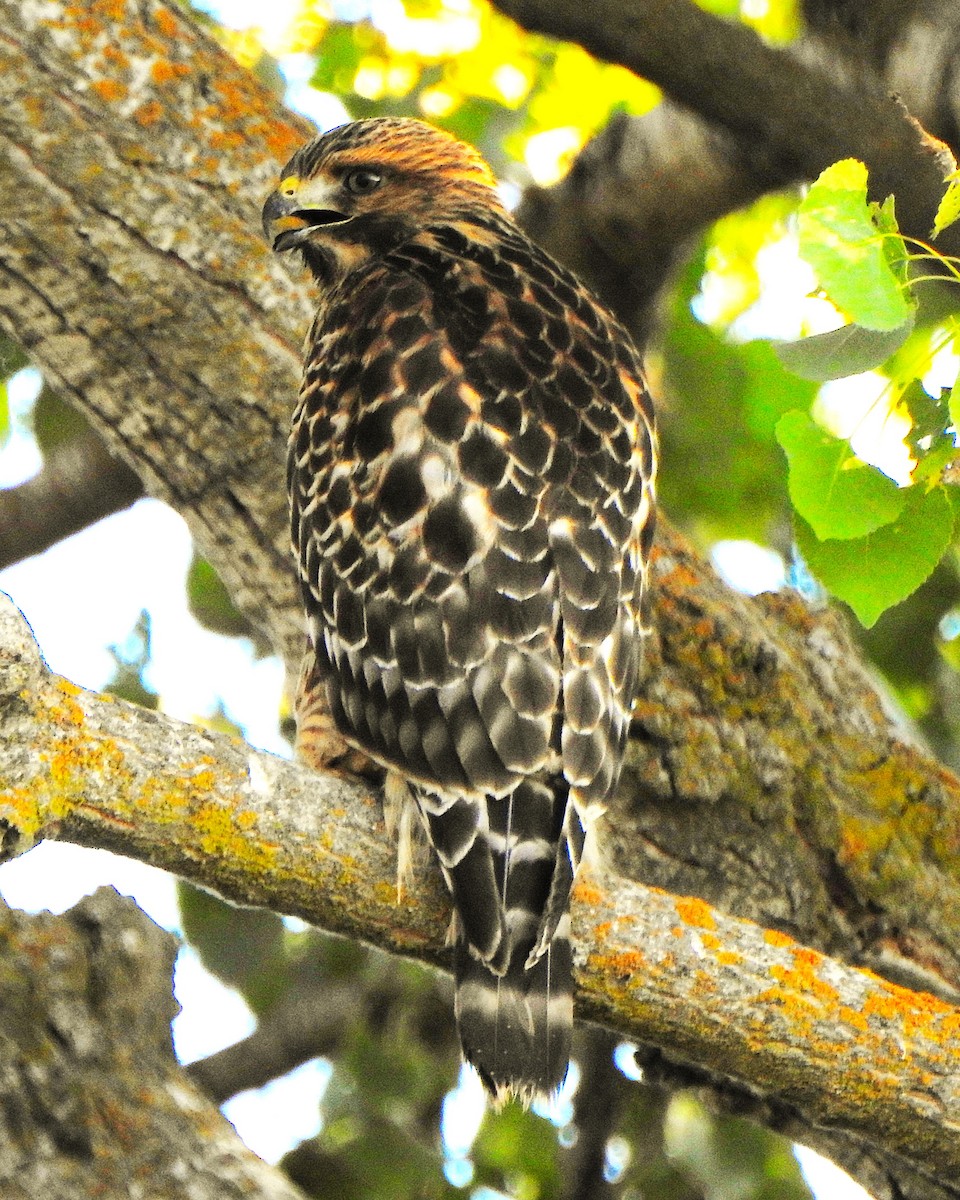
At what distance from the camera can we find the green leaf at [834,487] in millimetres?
2455

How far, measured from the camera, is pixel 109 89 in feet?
11.8

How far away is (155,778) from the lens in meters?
2.28

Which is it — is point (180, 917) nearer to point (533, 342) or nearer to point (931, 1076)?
point (533, 342)

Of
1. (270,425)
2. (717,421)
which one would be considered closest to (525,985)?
(270,425)

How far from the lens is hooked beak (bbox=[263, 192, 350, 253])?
357 cm

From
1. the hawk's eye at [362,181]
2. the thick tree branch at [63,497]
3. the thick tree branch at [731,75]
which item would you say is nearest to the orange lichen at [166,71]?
the hawk's eye at [362,181]

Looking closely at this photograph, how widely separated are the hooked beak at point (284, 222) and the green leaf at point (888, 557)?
4.89ft

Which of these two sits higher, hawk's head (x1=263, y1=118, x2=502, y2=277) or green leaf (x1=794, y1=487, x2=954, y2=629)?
Result: green leaf (x1=794, y1=487, x2=954, y2=629)

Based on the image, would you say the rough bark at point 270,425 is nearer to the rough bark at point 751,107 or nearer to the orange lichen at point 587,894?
the rough bark at point 751,107

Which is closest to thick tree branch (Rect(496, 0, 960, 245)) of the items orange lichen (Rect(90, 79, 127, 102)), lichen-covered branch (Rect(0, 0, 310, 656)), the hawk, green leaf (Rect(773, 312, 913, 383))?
the hawk

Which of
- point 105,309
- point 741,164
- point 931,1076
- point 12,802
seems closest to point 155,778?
point 12,802

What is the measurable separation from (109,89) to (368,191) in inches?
26.3

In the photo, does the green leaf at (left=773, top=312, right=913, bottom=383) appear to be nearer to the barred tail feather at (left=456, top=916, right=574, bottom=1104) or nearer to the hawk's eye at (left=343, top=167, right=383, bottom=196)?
the barred tail feather at (left=456, top=916, right=574, bottom=1104)

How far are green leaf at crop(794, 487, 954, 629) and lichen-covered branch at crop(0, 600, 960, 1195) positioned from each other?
58 centimetres
